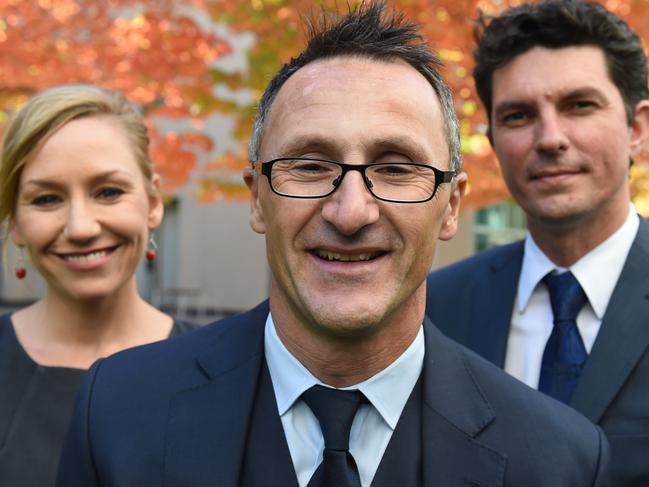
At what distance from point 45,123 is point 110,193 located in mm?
344

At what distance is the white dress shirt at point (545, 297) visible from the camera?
3.11 metres

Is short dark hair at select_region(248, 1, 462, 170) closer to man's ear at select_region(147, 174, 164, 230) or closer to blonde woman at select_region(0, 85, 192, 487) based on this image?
blonde woman at select_region(0, 85, 192, 487)

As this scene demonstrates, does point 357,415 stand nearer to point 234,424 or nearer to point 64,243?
point 234,424

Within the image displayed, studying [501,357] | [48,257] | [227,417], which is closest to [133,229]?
[48,257]

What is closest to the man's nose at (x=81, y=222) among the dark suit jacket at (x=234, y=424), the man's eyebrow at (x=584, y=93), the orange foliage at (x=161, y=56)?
the dark suit jacket at (x=234, y=424)

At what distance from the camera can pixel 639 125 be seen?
3436mm

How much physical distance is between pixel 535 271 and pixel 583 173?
453 millimetres

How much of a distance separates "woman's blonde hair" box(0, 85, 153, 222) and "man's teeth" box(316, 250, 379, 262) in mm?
1425

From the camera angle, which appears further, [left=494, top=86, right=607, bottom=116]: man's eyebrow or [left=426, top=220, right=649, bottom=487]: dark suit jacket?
[left=494, top=86, right=607, bottom=116]: man's eyebrow

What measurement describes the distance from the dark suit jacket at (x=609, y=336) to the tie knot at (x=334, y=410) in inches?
44.0

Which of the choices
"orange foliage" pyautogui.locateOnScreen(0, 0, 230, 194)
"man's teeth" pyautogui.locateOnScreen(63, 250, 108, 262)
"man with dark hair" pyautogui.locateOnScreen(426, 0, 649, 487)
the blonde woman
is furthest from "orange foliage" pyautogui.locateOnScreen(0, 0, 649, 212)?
"man's teeth" pyautogui.locateOnScreen(63, 250, 108, 262)

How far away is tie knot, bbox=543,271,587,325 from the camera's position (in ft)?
10.2

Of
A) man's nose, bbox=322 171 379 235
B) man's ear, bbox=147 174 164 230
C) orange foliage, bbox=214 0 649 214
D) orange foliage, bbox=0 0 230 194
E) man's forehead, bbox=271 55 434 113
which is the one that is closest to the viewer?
man's nose, bbox=322 171 379 235

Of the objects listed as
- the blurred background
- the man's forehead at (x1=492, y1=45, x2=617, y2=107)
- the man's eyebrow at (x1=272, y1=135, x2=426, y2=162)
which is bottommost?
the man's eyebrow at (x1=272, y1=135, x2=426, y2=162)
